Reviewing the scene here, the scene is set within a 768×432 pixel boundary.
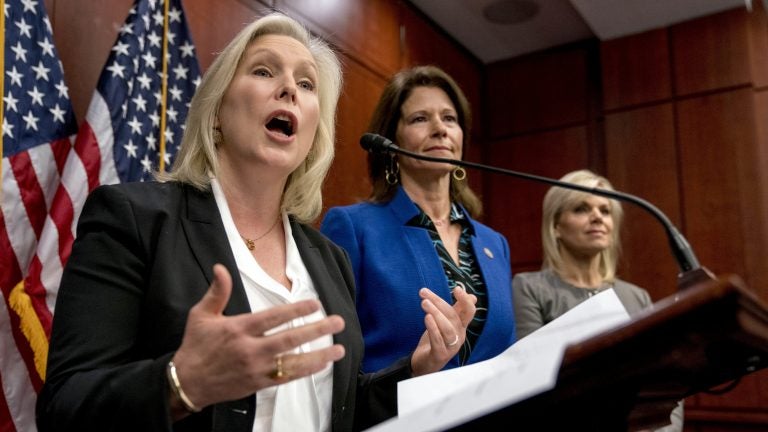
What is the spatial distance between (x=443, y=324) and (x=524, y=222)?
4.24 m

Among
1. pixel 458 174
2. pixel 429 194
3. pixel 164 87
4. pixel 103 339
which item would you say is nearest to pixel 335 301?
pixel 103 339

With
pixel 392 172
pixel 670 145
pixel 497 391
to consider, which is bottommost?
pixel 497 391

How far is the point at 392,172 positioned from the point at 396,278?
452 millimetres

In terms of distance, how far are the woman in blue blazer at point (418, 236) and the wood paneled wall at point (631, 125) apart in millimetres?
1469

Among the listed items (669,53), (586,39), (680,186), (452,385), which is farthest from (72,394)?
(586,39)

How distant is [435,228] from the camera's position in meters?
2.04

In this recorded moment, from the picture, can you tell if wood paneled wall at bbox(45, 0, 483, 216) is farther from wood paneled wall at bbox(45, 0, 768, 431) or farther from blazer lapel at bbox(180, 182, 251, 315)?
blazer lapel at bbox(180, 182, 251, 315)

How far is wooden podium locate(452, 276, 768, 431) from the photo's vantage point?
606 millimetres

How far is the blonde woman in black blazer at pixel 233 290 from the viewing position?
77cm

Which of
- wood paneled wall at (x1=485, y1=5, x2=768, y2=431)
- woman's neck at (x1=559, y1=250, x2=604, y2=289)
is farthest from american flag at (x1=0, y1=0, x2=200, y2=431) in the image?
wood paneled wall at (x1=485, y1=5, x2=768, y2=431)

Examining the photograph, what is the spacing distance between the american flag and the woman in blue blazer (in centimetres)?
78

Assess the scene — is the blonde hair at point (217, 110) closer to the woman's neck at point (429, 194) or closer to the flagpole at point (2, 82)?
the woman's neck at point (429, 194)

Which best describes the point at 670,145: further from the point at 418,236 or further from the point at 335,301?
the point at 335,301

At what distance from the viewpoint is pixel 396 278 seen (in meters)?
1.82
